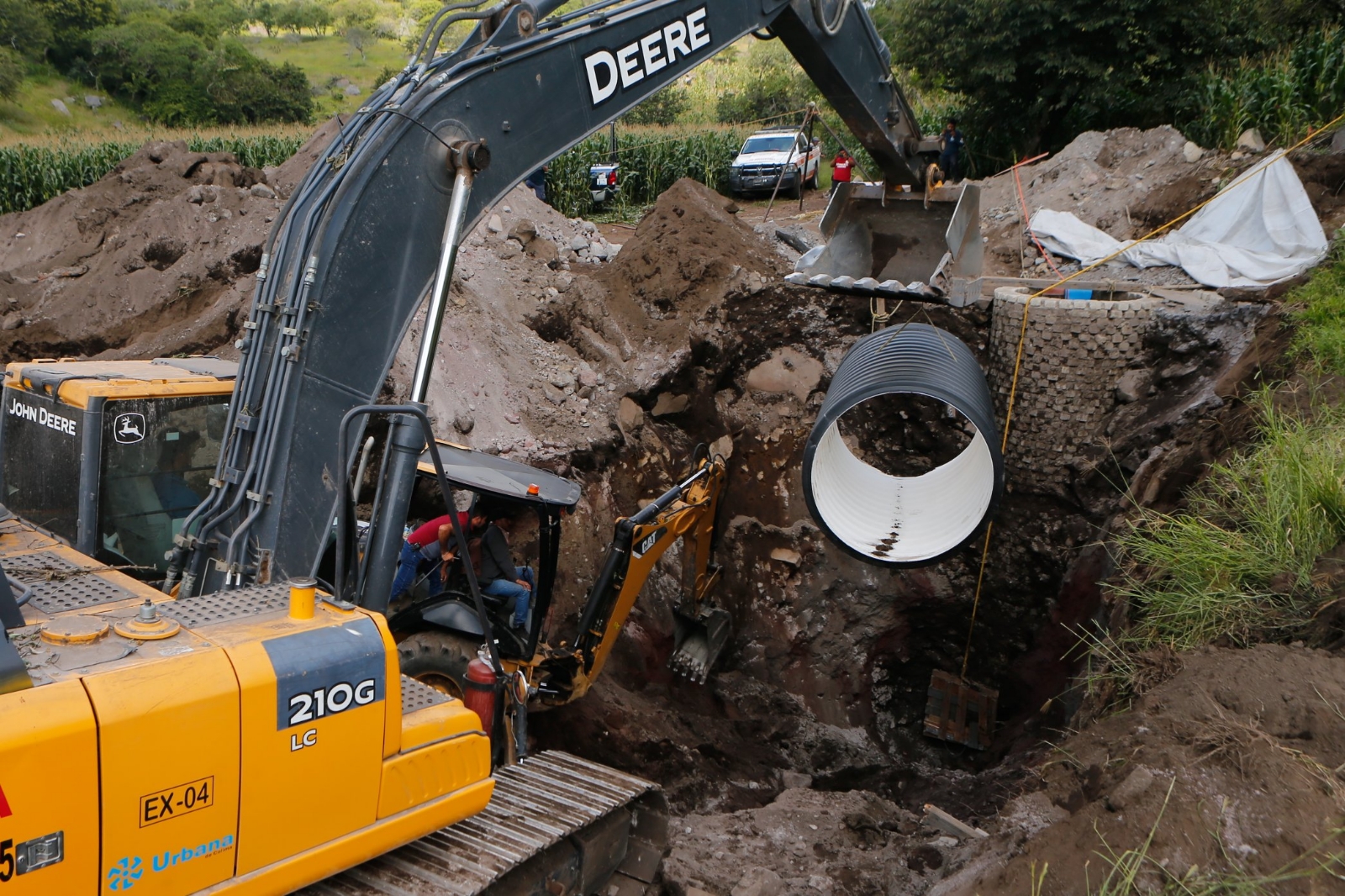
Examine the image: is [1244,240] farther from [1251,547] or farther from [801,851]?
[801,851]

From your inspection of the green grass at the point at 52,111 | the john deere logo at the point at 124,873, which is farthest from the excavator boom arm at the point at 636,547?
the green grass at the point at 52,111

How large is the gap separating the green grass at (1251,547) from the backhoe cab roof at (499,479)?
3.21 meters

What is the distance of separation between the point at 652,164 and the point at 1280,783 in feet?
70.8

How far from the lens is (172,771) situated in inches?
110

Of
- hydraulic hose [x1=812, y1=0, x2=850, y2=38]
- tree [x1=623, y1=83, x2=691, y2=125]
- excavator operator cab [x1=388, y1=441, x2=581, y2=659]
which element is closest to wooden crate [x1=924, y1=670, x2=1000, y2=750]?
excavator operator cab [x1=388, y1=441, x2=581, y2=659]

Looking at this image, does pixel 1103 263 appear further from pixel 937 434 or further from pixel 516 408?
pixel 516 408

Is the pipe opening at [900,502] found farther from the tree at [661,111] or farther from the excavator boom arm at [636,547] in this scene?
the tree at [661,111]

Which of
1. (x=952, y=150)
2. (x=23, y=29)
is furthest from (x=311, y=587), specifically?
(x=23, y=29)

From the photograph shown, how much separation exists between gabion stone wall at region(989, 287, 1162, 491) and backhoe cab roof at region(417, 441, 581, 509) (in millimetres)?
4373

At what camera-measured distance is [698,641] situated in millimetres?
8414

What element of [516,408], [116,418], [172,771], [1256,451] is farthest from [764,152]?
[172,771]

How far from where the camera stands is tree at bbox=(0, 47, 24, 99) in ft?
125

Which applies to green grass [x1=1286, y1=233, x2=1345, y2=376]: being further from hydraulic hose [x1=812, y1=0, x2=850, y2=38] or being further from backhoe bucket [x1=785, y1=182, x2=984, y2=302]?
hydraulic hose [x1=812, y1=0, x2=850, y2=38]

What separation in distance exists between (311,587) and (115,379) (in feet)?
5.91
